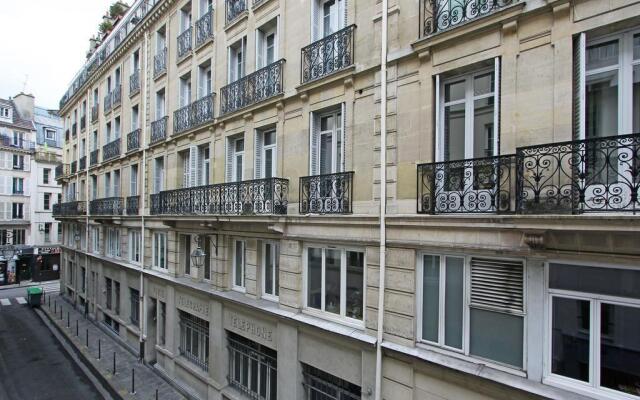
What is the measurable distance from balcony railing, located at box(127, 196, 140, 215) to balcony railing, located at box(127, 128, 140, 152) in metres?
2.42

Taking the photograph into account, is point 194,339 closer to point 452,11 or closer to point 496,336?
point 496,336

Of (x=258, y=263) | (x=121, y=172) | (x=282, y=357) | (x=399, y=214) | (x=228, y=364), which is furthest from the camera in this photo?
(x=121, y=172)

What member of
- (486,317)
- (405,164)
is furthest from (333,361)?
(405,164)

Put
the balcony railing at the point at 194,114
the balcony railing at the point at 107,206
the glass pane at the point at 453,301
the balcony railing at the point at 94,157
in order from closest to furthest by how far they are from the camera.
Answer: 1. the glass pane at the point at 453,301
2. the balcony railing at the point at 194,114
3. the balcony railing at the point at 107,206
4. the balcony railing at the point at 94,157

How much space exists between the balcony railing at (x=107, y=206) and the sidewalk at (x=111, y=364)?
6.44 meters

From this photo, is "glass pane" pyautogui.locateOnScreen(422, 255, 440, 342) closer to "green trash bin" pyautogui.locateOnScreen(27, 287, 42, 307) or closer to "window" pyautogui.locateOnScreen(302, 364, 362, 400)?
"window" pyautogui.locateOnScreen(302, 364, 362, 400)

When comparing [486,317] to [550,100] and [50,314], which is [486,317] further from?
[50,314]

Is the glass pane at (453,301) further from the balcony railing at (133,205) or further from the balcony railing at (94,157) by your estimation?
the balcony railing at (94,157)

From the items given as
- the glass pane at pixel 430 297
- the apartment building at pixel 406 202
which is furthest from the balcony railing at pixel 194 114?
the glass pane at pixel 430 297

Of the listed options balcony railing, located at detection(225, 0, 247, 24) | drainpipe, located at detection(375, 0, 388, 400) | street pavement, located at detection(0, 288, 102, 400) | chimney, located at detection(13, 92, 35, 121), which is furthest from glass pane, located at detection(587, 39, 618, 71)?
chimney, located at detection(13, 92, 35, 121)

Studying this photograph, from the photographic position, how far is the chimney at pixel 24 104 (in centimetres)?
3975

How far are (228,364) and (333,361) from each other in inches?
190

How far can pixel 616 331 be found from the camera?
183 inches

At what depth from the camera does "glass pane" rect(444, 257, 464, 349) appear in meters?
6.02
